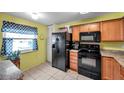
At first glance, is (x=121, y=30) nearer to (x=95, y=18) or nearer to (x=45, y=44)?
(x=95, y=18)

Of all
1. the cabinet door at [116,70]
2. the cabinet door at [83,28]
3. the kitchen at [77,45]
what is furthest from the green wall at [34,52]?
the cabinet door at [116,70]

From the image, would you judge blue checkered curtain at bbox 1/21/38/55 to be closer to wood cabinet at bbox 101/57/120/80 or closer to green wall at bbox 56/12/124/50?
green wall at bbox 56/12/124/50

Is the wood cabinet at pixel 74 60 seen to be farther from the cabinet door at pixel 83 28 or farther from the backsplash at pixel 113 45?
the backsplash at pixel 113 45

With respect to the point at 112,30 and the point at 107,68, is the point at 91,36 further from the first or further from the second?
the point at 107,68

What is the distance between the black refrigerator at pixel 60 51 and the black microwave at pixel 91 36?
1.96 feet

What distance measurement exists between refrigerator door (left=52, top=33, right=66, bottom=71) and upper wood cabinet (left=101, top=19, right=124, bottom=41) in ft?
4.45

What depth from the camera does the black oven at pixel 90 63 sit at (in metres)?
2.27

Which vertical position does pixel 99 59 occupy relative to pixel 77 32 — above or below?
below

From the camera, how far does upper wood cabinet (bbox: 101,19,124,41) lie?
2.16m

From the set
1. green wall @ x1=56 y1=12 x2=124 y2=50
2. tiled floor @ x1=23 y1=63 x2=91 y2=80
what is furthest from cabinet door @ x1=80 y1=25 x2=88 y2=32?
tiled floor @ x1=23 y1=63 x2=91 y2=80
